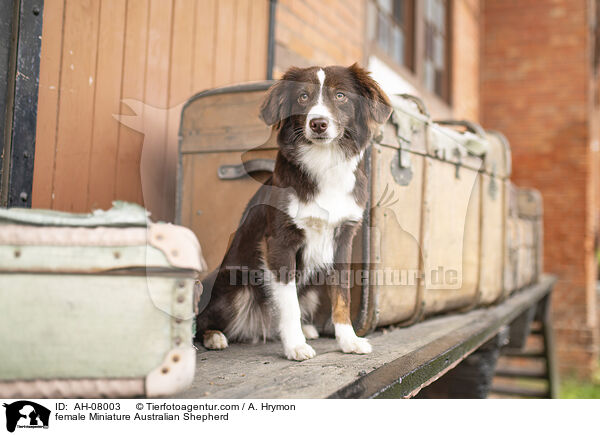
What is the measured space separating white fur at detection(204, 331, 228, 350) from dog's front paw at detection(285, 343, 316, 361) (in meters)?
0.26

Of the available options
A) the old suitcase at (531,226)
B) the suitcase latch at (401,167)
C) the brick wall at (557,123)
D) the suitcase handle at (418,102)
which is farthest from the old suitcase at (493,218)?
the brick wall at (557,123)

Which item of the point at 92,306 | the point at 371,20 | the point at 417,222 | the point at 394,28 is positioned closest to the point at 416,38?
the point at 394,28

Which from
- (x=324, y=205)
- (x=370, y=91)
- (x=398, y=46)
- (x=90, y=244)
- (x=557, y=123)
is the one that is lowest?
(x=90, y=244)

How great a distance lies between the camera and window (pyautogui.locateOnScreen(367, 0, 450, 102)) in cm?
462

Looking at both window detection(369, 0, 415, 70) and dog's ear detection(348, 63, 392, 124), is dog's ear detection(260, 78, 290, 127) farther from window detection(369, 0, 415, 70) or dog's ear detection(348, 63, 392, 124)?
window detection(369, 0, 415, 70)

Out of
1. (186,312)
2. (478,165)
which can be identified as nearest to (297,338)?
(186,312)

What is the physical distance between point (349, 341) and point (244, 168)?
0.79 m

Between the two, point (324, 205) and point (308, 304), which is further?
point (308, 304)

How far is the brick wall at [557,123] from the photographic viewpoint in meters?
7.01

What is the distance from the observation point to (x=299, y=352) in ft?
4.73

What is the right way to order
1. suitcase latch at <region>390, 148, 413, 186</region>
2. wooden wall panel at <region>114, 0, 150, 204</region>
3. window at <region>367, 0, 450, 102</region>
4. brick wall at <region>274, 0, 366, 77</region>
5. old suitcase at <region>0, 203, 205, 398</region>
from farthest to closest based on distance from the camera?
window at <region>367, 0, 450, 102</region> → brick wall at <region>274, 0, 366, 77</region> → wooden wall panel at <region>114, 0, 150, 204</region> → suitcase latch at <region>390, 148, 413, 186</region> → old suitcase at <region>0, 203, 205, 398</region>

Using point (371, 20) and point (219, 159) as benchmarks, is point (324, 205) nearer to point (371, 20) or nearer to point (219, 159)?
point (219, 159)

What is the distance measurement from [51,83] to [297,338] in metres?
1.24
